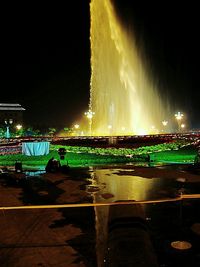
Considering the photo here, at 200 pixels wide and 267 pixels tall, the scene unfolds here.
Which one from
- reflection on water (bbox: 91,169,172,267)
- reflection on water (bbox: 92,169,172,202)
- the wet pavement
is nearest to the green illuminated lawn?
reflection on water (bbox: 91,169,172,267)

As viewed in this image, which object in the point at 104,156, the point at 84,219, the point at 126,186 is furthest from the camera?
the point at 104,156

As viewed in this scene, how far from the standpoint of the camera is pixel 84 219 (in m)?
7.84

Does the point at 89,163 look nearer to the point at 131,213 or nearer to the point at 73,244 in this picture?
the point at 73,244

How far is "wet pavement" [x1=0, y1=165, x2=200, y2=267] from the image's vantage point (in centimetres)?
568

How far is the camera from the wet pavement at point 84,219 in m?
5.68

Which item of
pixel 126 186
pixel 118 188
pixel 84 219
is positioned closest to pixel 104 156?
pixel 126 186

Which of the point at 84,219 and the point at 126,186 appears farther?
the point at 126,186

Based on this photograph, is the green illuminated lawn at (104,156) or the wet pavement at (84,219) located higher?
the green illuminated lawn at (104,156)

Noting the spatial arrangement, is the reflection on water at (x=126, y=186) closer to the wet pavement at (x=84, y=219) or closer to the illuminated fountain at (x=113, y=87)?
the wet pavement at (x=84, y=219)

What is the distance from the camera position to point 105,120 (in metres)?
41.1

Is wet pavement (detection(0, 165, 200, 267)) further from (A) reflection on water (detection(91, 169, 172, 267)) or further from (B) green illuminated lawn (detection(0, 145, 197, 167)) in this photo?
(B) green illuminated lawn (detection(0, 145, 197, 167))

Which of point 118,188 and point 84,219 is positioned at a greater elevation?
point 118,188

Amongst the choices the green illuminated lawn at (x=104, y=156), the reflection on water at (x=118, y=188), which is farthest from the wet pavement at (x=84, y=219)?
the green illuminated lawn at (x=104, y=156)

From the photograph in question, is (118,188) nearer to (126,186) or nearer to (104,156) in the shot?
(126,186)
